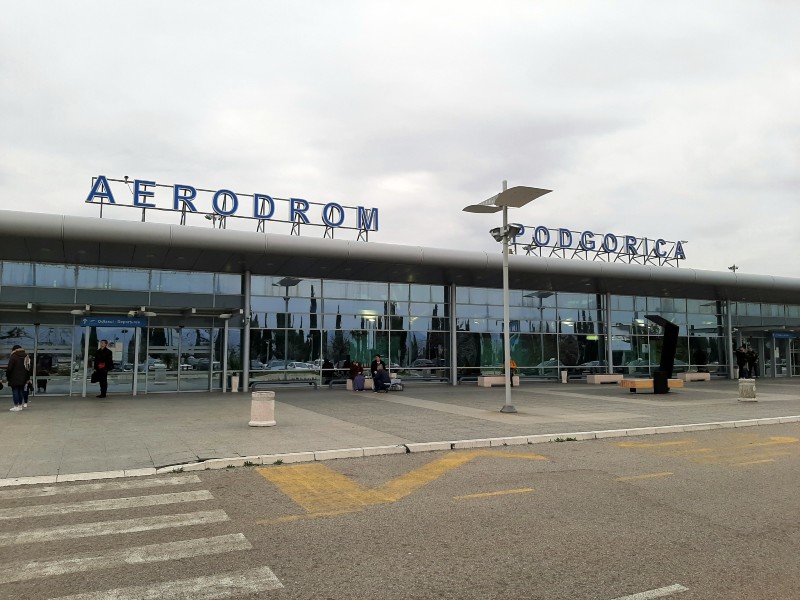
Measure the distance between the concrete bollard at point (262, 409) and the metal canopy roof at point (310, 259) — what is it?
8292mm

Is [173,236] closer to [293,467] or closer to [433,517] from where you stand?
[293,467]

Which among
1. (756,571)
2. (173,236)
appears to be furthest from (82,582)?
(173,236)

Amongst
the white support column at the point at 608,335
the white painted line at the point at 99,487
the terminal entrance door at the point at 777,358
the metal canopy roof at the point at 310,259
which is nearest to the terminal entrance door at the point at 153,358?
the metal canopy roof at the point at 310,259

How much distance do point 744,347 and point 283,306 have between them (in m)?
28.6

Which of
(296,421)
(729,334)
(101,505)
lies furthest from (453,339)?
(101,505)

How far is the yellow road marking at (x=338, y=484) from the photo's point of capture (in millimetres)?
6883

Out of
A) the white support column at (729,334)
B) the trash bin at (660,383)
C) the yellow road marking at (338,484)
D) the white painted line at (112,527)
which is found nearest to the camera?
the white painted line at (112,527)

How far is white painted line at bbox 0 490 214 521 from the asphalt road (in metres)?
0.03

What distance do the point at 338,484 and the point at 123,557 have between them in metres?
3.22

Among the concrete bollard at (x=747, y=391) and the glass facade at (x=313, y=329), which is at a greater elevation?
the glass facade at (x=313, y=329)

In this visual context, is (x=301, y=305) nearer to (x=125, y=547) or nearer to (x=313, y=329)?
→ (x=313, y=329)

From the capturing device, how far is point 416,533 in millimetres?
5648

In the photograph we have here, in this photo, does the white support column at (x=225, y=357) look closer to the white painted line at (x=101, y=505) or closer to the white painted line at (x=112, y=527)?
the white painted line at (x=101, y=505)

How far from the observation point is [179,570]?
4.74m
